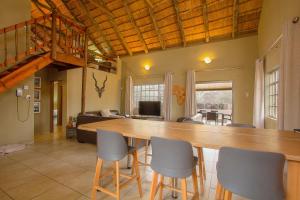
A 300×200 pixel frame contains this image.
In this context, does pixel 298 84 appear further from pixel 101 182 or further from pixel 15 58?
pixel 15 58

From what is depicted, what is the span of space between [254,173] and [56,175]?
282 cm

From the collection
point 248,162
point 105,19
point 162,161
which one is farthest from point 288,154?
point 105,19

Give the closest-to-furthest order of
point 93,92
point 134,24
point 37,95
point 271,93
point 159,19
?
point 271,93, point 37,95, point 159,19, point 134,24, point 93,92

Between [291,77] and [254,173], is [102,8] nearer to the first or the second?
[291,77]

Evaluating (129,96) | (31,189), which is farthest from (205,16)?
(31,189)

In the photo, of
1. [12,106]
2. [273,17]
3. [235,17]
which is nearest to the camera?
[273,17]

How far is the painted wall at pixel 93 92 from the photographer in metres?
5.61

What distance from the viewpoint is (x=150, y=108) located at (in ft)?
22.3

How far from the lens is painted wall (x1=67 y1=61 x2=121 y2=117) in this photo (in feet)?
18.4

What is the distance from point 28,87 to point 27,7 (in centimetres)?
209

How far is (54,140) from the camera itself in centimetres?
478

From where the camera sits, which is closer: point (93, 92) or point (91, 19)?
point (91, 19)

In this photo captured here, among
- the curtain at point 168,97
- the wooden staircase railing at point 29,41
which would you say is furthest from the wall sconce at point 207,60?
the wooden staircase railing at point 29,41

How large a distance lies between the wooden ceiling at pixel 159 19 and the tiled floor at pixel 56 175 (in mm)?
4254
